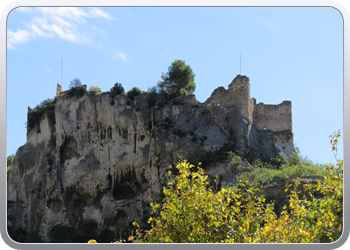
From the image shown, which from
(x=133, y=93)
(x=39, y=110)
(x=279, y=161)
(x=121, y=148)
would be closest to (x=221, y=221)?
(x=279, y=161)

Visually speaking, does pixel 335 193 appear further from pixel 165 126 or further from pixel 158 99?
pixel 158 99

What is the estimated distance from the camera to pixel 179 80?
159 ft

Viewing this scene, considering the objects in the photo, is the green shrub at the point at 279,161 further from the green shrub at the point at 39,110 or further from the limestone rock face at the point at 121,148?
the green shrub at the point at 39,110

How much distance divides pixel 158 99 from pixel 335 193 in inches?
1285

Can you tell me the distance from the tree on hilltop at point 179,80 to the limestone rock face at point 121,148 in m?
4.52

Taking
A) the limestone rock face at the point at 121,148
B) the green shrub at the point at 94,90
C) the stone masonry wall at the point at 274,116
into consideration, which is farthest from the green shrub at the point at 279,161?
the green shrub at the point at 94,90

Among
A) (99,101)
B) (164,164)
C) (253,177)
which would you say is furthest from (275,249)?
(99,101)

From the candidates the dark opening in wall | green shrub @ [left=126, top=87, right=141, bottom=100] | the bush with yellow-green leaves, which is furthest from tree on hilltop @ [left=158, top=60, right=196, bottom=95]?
the bush with yellow-green leaves

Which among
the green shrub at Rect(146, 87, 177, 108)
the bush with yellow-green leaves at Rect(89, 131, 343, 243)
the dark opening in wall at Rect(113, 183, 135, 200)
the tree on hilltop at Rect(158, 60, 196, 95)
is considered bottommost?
the dark opening in wall at Rect(113, 183, 135, 200)

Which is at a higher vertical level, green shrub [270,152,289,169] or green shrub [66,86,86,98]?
green shrub [66,86,86,98]

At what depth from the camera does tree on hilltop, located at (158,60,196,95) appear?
48.1 meters

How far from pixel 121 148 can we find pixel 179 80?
34.8 ft

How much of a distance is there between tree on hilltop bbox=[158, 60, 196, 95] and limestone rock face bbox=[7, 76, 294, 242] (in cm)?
452

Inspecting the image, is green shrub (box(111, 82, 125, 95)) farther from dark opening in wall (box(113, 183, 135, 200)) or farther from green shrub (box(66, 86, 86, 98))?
dark opening in wall (box(113, 183, 135, 200))
